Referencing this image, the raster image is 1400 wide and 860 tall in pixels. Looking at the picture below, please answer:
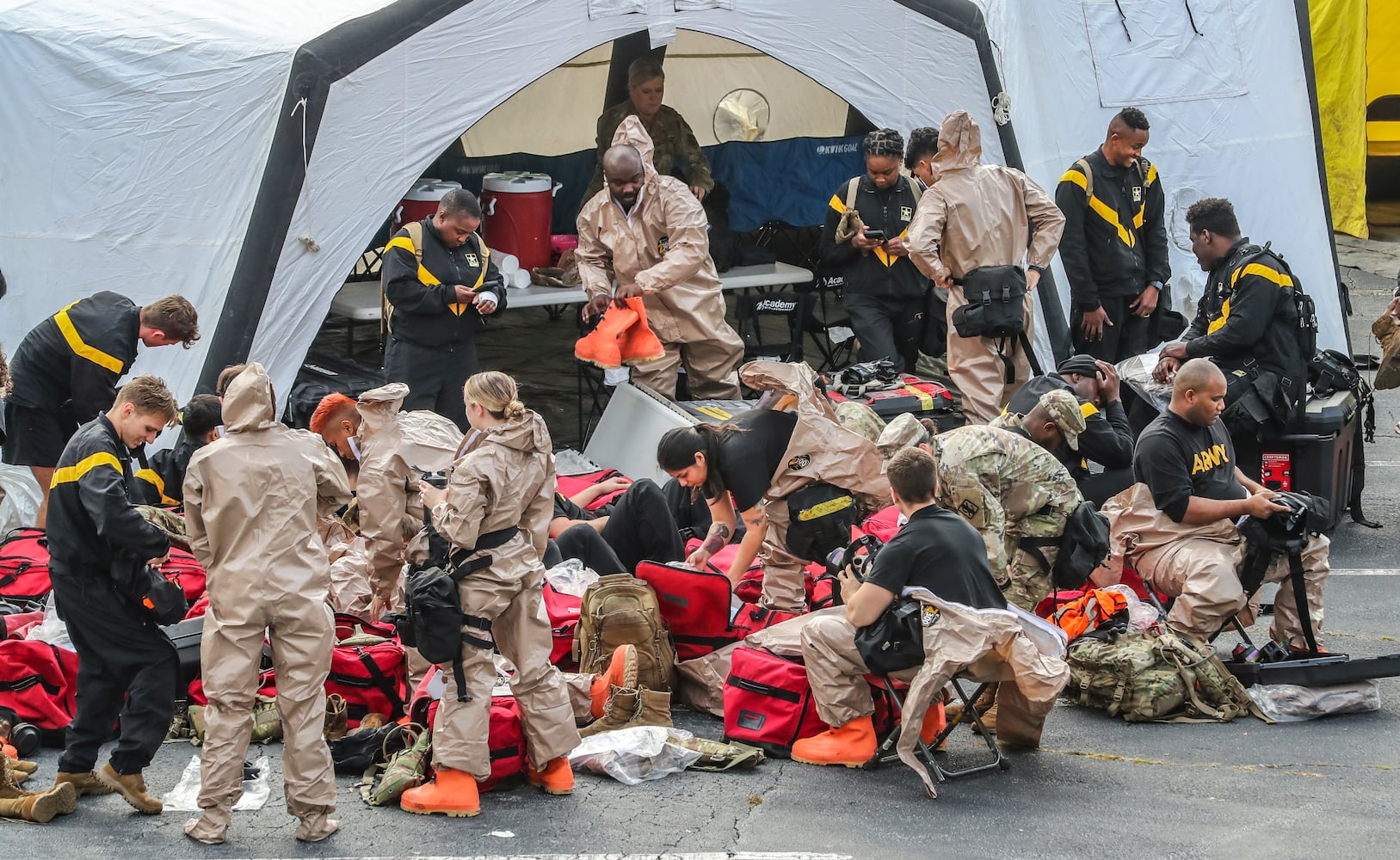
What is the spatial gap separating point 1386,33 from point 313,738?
14.8m

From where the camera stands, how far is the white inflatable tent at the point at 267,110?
8.44 metres

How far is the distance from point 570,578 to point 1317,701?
3.06 meters

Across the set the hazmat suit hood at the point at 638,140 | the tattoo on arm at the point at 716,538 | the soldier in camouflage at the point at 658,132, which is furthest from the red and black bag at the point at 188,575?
the soldier in camouflage at the point at 658,132

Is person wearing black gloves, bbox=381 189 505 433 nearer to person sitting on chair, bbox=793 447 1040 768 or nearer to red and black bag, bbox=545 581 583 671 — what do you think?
red and black bag, bbox=545 581 583 671

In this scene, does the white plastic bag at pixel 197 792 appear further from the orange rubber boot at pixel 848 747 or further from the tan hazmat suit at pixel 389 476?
the orange rubber boot at pixel 848 747

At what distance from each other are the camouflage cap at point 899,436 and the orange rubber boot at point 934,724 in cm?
99

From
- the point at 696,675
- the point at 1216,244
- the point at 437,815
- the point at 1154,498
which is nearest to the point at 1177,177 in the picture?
the point at 1216,244

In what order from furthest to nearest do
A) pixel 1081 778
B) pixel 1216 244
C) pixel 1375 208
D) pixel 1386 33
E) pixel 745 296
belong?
pixel 1375 208 → pixel 1386 33 → pixel 745 296 → pixel 1216 244 → pixel 1081 778

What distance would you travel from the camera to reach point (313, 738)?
5125 mm

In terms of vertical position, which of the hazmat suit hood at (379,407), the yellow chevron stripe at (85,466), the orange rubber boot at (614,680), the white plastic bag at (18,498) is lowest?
the orange rubber boot at (614,680)

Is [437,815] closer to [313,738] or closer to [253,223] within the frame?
[313,738]

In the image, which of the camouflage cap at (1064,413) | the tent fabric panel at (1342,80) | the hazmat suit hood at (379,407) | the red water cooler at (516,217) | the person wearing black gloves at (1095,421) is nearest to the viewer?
the hazmat suit hood at (379,407)

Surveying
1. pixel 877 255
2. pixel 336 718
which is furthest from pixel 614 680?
pixel 877 255

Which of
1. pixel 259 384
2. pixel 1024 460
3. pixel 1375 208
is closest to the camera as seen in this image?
pixel 259 384
